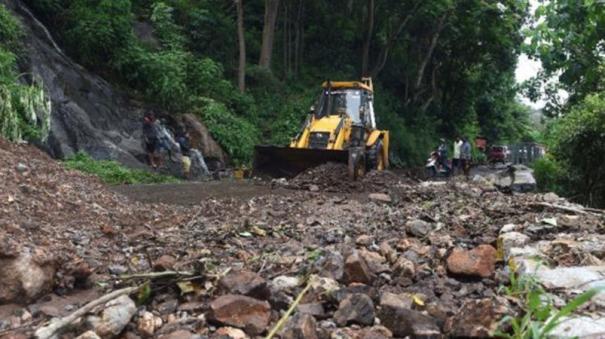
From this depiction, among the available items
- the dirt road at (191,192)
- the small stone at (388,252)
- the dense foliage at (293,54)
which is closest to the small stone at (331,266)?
the small stone at (388,252)

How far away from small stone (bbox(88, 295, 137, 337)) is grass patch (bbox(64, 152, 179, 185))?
876 cm

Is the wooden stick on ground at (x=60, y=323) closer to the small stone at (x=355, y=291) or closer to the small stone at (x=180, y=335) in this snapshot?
the small stone at (x=180, y=335)

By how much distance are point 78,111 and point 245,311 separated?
12.8m

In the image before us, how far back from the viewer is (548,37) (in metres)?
4.59

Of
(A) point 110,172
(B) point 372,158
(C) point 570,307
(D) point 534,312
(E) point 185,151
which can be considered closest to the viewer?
(C) point 570,307

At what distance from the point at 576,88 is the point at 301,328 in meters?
8.03

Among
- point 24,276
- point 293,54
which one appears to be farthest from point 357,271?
point 293,54

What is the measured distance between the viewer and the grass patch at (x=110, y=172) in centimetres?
1211

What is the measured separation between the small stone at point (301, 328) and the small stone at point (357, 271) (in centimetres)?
84

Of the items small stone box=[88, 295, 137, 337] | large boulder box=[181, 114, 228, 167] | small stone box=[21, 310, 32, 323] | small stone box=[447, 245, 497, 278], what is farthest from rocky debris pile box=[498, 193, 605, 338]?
large boulder box=[181, 114, 228, 167]

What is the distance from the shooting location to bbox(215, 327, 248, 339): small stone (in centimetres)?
312

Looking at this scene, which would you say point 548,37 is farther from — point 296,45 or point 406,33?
point 406,33

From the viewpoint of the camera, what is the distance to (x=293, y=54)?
27.5 meters

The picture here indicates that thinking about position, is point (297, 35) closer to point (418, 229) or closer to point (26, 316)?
point (418, 229)
